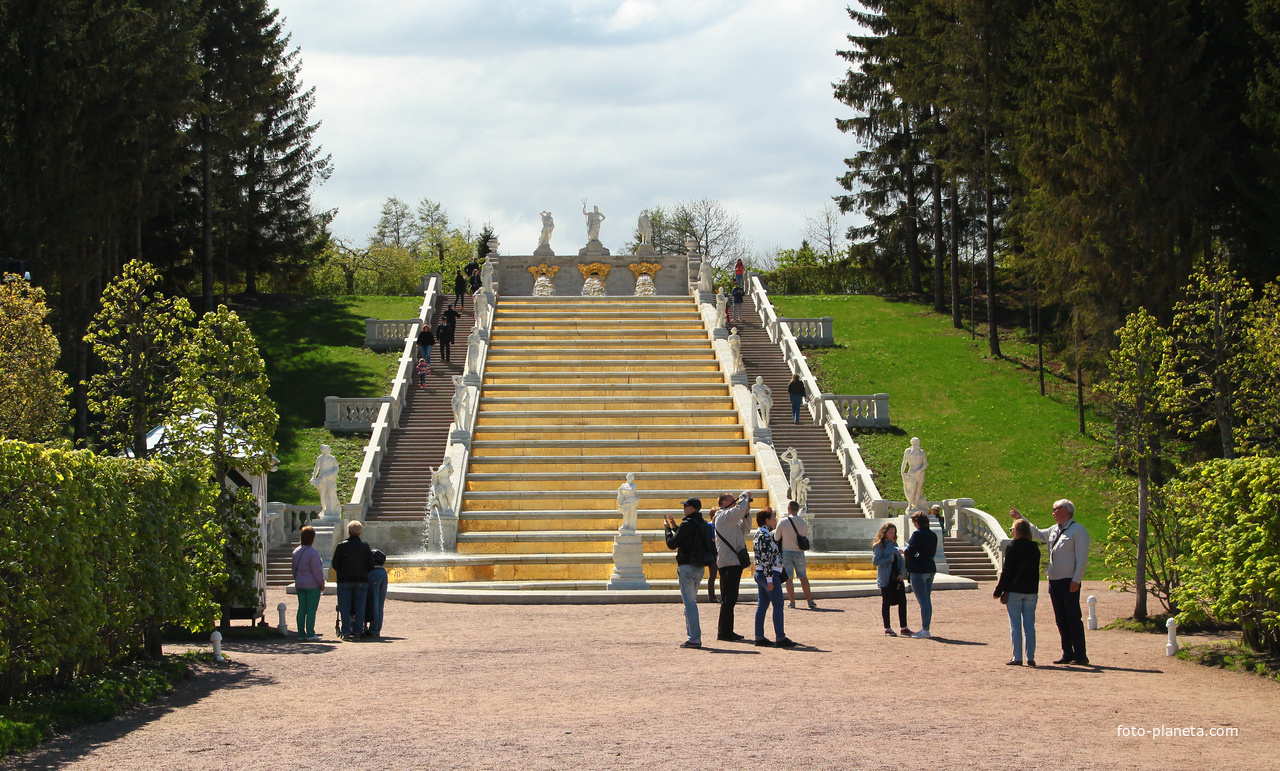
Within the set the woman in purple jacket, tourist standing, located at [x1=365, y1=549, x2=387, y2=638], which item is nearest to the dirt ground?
the woman in purple jacket

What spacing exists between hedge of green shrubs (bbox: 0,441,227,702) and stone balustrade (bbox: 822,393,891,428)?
20752 millimetres

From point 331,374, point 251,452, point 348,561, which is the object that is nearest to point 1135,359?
point 348,561

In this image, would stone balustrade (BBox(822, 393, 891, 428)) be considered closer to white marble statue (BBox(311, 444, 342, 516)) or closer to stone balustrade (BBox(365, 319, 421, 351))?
white marble statue (BBox(311, 444, 342, 516))

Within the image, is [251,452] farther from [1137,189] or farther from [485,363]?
[1137,189]

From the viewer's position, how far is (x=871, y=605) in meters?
16.8

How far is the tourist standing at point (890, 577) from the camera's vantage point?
1340cm

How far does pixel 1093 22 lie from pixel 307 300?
2928cm

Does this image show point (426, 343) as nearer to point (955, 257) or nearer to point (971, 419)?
point (971, 419)

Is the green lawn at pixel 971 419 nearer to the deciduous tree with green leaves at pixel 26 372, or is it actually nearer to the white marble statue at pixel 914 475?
the white marble statue at pixel 914 475

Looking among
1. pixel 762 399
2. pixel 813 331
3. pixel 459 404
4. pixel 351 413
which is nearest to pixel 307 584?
pixel 459 404

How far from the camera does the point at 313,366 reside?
34.5 meters

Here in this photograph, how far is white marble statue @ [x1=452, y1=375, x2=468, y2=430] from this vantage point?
85.6 feet

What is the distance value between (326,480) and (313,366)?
13989 millimetres

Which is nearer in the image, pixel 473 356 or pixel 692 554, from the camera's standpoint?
pixel 692 554
